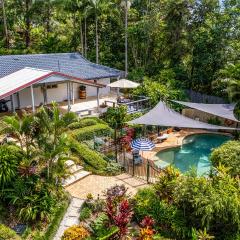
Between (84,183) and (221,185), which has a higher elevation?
(221,185)

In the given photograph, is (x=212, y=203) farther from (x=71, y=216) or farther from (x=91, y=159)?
(x=91, y=159)

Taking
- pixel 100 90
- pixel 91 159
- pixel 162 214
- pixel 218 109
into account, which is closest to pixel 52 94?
pixel 100 90

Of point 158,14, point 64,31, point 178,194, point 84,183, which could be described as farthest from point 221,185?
point 64,31

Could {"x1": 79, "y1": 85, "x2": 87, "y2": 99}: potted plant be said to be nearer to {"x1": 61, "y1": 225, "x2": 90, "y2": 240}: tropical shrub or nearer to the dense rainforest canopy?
the dense rainforest canopy

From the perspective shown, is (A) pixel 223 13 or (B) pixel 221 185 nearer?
(B) pixel 221 185

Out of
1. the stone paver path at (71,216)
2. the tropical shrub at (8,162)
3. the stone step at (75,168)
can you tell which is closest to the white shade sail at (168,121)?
the stone step at (75,168)

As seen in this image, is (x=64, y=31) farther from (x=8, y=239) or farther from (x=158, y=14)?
(x=8, y=239)

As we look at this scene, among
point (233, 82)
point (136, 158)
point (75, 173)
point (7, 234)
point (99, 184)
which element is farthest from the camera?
point (233, 82)
